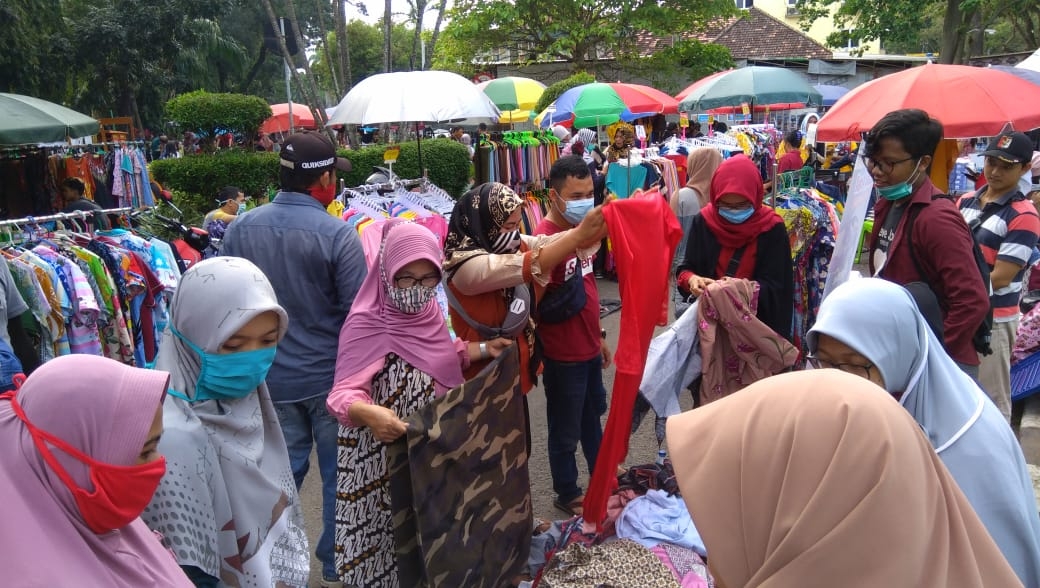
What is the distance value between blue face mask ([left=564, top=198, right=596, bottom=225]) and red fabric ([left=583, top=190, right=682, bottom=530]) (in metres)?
0.62

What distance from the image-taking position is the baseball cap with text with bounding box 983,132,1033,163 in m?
3.97

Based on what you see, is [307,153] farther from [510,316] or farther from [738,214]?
[738,214]

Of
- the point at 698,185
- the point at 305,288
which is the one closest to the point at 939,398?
the point at 305,288

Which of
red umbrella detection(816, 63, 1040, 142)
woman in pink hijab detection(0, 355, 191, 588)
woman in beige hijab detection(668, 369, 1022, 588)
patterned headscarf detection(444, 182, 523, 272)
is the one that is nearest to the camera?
woman in beige hijab detection(668, 369, 1022, 588)

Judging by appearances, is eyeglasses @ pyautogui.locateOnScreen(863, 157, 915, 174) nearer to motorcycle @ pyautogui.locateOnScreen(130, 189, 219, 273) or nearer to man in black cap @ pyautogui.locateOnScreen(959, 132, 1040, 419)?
man in black cap @ pyautogui.locateOnScreen(959, 132, 1040, 419)

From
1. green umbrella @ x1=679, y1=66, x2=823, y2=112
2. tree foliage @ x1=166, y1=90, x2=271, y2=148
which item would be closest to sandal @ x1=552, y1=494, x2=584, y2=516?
tree foliage @ x1=166, y1=90, x2=271, y2=148

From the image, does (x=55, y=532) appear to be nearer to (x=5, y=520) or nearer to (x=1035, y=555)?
(x=5, y=520)

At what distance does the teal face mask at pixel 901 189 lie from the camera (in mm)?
3104

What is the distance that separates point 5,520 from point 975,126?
5.64 m

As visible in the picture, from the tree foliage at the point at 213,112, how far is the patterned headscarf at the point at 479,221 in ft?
26.0

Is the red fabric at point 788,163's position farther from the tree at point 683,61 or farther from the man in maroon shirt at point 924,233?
the tree at point 683,61

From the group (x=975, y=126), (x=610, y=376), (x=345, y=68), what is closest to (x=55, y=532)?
(x=610, y=376)

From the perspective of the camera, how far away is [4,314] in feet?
10.9

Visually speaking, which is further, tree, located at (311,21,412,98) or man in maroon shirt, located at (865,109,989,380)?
tree, located at (311,21,412,98)
